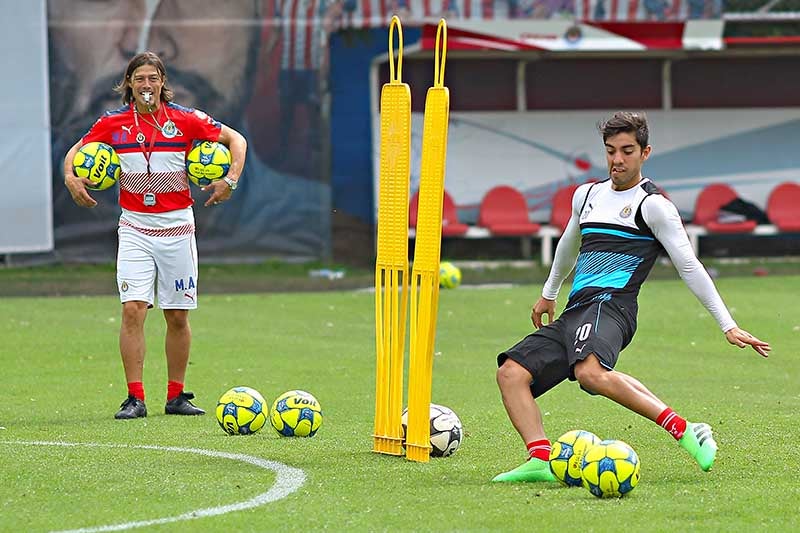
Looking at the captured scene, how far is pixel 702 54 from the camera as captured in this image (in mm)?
26500

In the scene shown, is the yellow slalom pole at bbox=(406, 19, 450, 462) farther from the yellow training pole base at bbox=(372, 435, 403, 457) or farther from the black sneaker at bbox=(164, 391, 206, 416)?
the black sneaker at bbox=(164, 391, 206, 416)

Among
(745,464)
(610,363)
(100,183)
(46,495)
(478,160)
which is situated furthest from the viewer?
(478,160)

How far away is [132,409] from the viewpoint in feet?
32.4

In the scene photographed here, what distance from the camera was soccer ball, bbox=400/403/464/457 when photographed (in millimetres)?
8191

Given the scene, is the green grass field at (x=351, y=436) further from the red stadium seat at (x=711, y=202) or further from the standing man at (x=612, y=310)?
the red stadium seat at (x=711, y=202)

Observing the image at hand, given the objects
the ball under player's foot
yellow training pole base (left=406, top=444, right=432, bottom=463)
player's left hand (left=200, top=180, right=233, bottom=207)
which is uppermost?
player's left hand (left=200, top=180, right=233, bottom=207)

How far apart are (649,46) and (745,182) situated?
12.6 feet

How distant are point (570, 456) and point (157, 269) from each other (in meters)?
4.13

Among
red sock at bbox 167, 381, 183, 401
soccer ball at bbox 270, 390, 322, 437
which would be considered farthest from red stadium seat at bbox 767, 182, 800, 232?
soccer ball at bbox 270, 390, 322, 437

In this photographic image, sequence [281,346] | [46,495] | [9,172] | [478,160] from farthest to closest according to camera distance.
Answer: [478,160] → [9,172] → [281,346] → [46,495]

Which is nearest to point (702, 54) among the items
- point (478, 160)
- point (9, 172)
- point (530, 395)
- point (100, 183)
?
point (478, 160)

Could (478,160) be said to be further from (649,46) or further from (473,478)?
(473,478)

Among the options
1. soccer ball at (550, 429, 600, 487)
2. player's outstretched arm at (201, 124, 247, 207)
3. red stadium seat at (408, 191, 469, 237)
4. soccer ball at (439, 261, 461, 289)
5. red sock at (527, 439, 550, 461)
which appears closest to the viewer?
soccer ball at (550, 429, 600, 487)

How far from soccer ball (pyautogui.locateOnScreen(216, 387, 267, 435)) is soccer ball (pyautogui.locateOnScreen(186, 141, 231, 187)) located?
175cm
